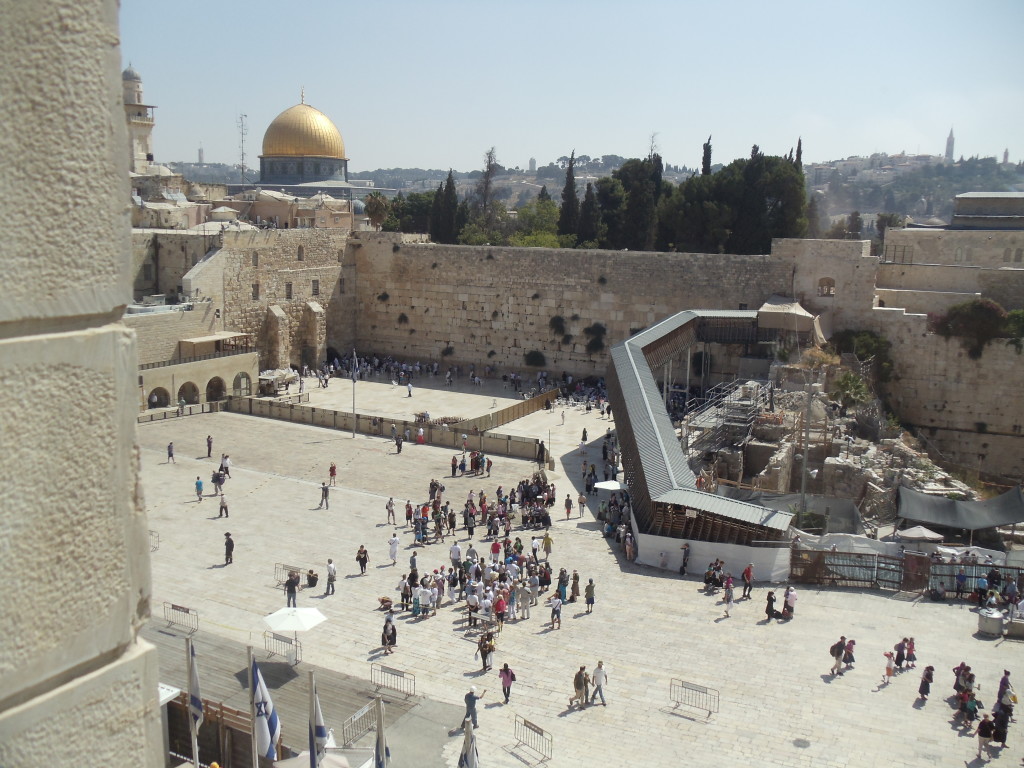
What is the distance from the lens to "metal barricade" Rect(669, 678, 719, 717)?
10516 millimetres

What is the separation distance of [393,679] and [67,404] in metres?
10.2

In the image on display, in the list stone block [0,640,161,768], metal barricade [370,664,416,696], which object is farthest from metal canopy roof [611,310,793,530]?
stone block [0,640,161,768]

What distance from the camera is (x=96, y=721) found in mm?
1688

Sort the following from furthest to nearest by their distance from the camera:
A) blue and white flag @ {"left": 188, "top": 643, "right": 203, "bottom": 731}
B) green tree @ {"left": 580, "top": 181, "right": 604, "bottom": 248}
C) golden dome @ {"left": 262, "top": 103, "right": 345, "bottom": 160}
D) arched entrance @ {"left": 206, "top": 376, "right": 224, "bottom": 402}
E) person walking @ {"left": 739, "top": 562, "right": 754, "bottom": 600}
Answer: golden dome @ {"left": 262, "top": 103, "right": 345, "bottom": 160}, green tree @ {"left": 580, "top": 181, "right": 604, "bottom": 248}, arched entrance @ {"left": 206, "top": 376, "right": 224, "bottom": 402}, person walking @ {"left": 739, "top": 562, "right": 754, "bottom": 600}, blue and white flag @ {"left": 188, "top": 643, "right": 203, "bottom": 731}

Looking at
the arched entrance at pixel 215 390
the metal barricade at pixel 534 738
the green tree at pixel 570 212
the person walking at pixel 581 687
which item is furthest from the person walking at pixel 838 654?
the green tree at pixel 570 212

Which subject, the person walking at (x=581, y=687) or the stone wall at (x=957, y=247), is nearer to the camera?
the person walking at (x=581, y=687)

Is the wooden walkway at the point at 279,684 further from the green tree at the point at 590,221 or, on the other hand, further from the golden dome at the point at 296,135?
the golden dome at the point at 296,135

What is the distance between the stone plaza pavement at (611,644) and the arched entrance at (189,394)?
6.30 m

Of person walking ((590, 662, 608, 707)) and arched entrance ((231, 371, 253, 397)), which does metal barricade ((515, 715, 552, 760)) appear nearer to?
person walking ((590, 662, 608, 707))

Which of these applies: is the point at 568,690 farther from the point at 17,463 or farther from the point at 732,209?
the point at 732,209

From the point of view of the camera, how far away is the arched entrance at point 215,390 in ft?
87.4

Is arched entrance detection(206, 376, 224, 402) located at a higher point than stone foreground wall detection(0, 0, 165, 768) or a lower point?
lower

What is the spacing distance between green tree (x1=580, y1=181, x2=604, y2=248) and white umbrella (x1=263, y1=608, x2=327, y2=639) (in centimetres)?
3094

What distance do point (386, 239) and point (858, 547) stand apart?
74.8 feet
